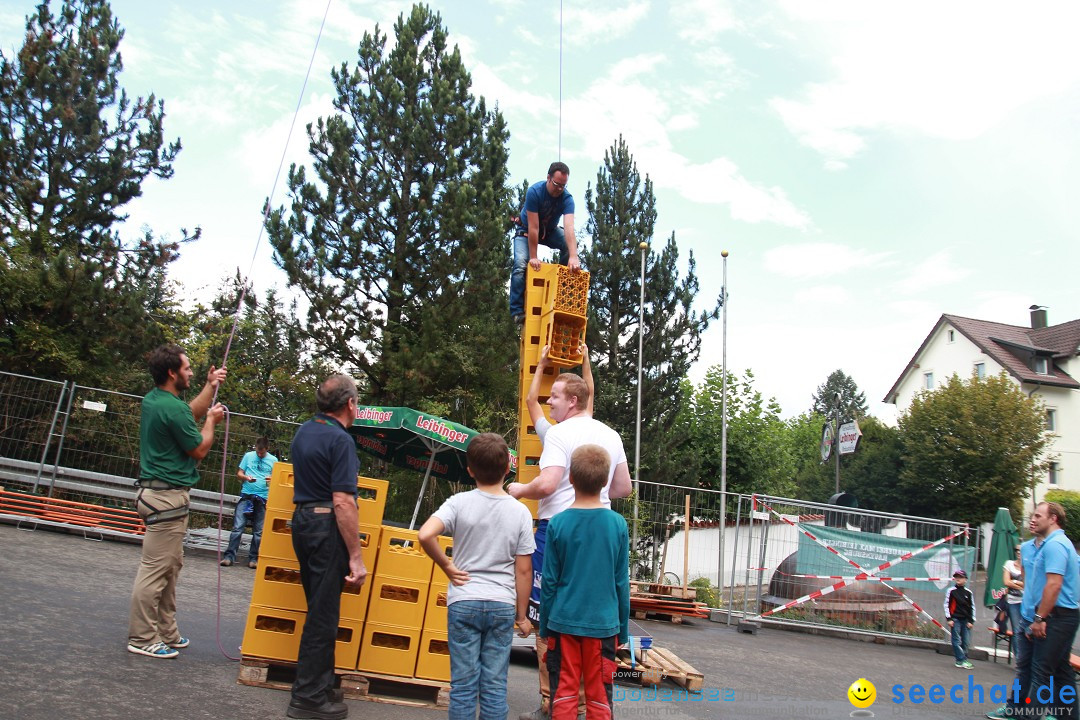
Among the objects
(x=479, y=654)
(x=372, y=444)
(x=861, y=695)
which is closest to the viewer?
(x=479, y=654)

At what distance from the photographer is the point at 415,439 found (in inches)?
488

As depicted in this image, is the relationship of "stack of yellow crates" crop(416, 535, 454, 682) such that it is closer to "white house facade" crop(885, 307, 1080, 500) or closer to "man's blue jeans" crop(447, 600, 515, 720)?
"man's blue jeans" crop(447, 600, 515, 720)

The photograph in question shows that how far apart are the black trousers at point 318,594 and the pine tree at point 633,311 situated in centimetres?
1912

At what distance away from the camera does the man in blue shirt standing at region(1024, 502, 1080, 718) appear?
6.10 meters

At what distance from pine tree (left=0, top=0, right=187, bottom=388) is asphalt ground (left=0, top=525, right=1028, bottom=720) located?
692cm

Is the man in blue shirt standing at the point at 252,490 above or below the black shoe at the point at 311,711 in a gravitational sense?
above

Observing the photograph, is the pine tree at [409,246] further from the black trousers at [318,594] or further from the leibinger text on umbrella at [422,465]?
the black trousers at [318,594]

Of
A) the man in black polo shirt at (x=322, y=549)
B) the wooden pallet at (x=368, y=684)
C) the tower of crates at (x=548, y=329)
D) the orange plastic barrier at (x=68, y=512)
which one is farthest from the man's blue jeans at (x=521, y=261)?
the orange plastic barrier at (x=68, y=512)

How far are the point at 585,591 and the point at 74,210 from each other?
19.5 m

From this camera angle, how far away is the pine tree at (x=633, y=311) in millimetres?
24000

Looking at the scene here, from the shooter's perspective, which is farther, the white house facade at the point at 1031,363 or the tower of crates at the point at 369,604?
the white house facade at the point at 1031,363

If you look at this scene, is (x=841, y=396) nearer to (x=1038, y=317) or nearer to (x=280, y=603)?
(x=1038, y=317)

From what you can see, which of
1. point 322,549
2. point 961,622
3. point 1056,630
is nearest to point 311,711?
point 322,549

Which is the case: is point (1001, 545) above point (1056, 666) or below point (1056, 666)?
above
